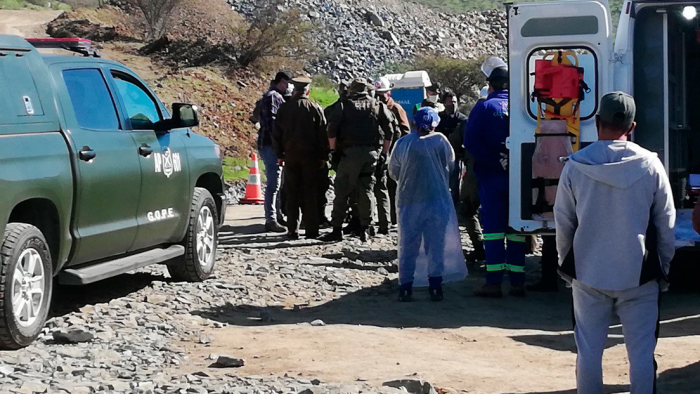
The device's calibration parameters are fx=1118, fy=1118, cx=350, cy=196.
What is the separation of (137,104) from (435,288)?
2972mm

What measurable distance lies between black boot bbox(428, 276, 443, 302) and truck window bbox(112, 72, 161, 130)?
2713 millimetres

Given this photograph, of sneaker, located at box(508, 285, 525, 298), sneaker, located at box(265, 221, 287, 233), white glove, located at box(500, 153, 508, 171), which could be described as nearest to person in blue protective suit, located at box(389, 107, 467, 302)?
white glove, located at box(500, 153, 508, 171)

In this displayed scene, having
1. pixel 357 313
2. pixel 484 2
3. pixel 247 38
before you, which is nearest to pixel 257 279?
pixel 357 313

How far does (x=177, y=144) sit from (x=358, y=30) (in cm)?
4670

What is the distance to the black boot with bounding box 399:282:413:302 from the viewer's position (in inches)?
381

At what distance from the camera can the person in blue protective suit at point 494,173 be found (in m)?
9.67

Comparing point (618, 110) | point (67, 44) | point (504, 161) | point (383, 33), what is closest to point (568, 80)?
point (504, 161)

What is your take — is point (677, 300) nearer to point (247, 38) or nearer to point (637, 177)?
point (637, 177)

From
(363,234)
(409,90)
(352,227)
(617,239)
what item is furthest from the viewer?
(409,90)

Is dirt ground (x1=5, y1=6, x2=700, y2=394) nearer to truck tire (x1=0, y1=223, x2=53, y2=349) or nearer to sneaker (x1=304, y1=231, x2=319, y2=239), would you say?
truck tire (x1=0, y1=223, x2=53, y2=349)

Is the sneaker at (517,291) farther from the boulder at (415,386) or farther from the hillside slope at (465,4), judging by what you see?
the hillside slope at (465,4)

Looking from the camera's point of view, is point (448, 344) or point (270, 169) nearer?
point (448, 344)

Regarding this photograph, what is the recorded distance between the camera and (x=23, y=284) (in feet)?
23.1

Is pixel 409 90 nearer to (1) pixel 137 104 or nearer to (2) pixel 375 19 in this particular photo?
(1) pixel 137 104
